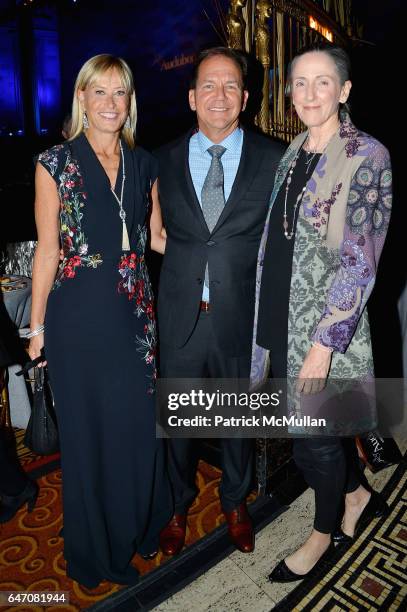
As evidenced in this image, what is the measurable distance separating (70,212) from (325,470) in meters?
1.44

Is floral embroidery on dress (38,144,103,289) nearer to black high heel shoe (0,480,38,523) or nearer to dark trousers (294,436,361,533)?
dark trousers (294,436,361,533)

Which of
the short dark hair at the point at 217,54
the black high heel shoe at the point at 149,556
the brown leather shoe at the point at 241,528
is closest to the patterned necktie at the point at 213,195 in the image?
the short dark hair at the point at 217,54

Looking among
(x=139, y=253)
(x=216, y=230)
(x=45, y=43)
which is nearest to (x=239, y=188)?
(x=216, y=230)

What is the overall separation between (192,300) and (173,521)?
3.65ft

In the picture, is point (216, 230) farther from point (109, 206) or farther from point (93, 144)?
point (93, 144)

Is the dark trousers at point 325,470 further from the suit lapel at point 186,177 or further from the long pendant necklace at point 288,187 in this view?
the suit lapel at point 186,177

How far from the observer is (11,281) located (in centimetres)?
341

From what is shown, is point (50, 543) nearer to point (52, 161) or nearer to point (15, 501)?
point (15, 501)

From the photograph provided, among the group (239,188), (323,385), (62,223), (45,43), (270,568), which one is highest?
(45,43)

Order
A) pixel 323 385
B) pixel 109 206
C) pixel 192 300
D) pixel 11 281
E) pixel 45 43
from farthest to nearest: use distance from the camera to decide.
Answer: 1. pixel 45 43
2. pixel 11 281
3. pixel 192 300
4. pixel 109 206
5. pixel 323 385

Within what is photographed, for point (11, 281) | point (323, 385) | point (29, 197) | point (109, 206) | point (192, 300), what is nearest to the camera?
point (323, 385)

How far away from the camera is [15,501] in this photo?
2.48 metres

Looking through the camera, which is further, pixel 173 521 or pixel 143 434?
pixel 173 521

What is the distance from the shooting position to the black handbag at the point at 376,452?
9.11 ft
